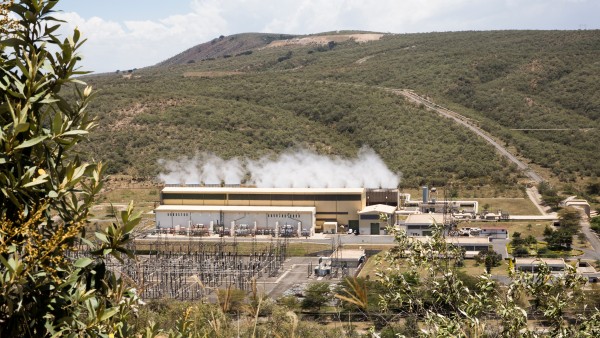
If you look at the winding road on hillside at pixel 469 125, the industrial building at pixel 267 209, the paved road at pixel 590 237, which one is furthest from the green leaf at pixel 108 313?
the winding road on hillside at pixel 469 125

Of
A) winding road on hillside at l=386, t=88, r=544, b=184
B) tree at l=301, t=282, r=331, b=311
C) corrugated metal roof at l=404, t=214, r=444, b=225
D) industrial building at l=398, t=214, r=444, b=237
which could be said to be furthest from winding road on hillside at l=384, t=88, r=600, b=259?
tree at l=301, t=282, r=331, b=311

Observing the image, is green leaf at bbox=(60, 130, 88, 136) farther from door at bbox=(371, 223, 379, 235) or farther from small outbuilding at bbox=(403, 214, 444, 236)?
door at bbox=(371, 223, 379, 235)

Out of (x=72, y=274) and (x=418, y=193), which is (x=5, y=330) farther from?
(x=418, y=193)

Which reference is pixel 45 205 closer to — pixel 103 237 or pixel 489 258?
pixel 103 237

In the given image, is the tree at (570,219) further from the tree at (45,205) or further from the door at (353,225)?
the tree at (45,205)

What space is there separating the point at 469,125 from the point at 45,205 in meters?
69.0

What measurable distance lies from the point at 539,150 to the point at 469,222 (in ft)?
74.0

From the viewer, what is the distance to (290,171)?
50125 mm

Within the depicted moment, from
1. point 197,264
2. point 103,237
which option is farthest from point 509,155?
point 103,237

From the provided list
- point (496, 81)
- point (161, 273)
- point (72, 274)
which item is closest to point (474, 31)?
point (496, 81)

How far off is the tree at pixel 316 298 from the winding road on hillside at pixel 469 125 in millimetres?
30791

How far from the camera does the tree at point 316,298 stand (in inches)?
1080

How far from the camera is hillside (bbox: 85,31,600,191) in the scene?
60.9 m

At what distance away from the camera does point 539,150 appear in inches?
2457
